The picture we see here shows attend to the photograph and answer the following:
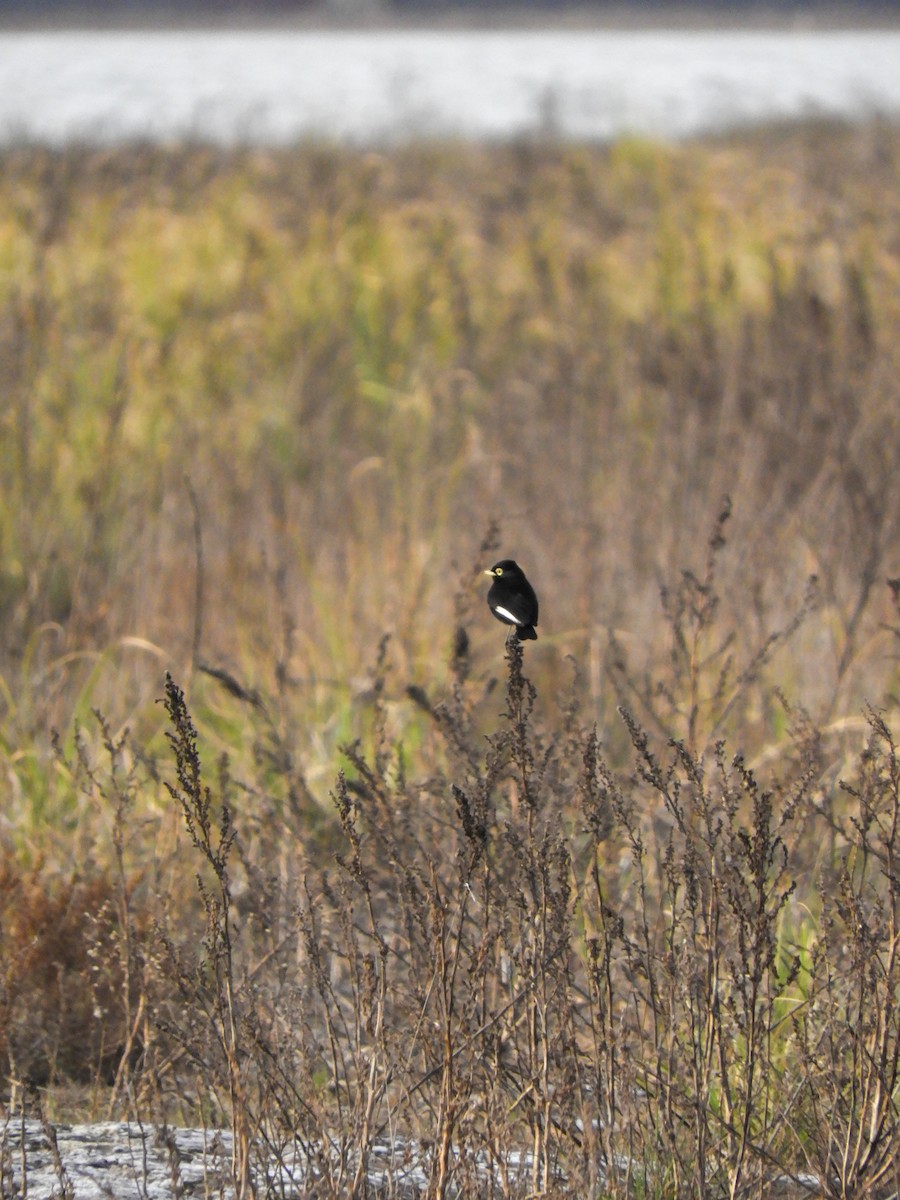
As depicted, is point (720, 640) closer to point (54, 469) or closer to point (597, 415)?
point (597, 415)

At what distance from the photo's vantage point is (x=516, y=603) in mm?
1849

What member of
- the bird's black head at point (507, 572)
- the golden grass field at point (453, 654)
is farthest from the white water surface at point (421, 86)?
the bird's black head at point (507, 572)

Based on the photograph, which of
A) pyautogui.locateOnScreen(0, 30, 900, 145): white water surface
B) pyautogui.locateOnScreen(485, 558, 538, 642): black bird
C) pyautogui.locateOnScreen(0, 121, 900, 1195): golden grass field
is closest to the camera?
pyautogui.locateOnScreen(485, 558, 538, 642): black bird

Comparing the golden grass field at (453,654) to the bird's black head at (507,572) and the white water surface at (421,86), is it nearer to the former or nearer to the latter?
the bird's black head at (507,572)

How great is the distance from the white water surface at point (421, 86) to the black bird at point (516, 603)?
631 centimetres

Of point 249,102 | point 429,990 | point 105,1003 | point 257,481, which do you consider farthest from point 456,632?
point 249,102

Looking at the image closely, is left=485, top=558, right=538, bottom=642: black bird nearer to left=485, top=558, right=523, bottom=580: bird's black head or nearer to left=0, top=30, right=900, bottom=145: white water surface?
left=485, top=558, right=523, bottom=580: bird's black head

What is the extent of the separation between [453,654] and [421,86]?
13.9m

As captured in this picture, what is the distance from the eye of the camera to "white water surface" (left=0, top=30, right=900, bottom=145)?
40.7 feet

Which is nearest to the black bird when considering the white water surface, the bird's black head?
the bird's black head

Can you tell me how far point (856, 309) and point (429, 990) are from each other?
472cm

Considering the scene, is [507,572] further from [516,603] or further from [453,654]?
[453,654]

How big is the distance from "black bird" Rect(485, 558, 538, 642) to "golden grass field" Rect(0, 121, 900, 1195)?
0.32ft

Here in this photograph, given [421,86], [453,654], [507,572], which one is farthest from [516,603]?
[421,86]
